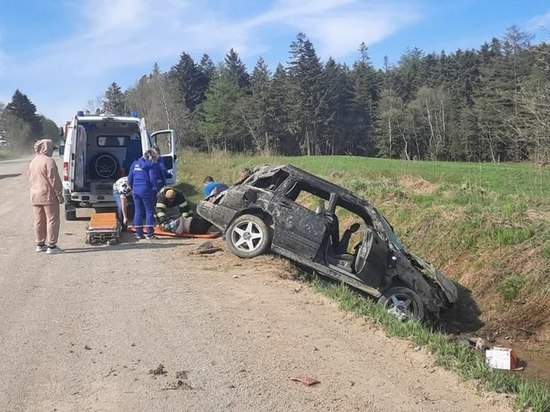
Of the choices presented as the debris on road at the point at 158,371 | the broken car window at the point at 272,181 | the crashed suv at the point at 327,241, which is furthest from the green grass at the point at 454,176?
the debris on road at the point at 158,371

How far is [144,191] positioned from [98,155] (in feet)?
14.3

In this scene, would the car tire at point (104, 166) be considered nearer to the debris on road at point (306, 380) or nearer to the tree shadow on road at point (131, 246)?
the tree shadow on road at point (131, 246)

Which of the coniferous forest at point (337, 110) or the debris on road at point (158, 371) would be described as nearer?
the debris on road at point (158, 371)

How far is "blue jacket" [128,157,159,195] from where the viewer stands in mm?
11000

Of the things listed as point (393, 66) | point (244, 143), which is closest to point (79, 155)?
point (244, 143)

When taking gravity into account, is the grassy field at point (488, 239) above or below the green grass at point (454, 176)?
below

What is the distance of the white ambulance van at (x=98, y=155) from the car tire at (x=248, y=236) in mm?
3984

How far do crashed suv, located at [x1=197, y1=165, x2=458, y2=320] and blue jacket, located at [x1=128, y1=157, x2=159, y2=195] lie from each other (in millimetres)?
2163

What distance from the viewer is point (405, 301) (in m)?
8.33

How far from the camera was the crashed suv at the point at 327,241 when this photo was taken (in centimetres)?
813

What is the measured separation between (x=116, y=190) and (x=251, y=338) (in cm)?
781

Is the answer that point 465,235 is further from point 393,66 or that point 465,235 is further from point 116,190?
point 393,66

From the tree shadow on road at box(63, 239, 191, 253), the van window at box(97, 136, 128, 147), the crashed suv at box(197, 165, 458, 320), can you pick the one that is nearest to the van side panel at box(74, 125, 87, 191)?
the van window at box(97, 136, 128, 147)

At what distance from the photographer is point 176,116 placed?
2756 inches
